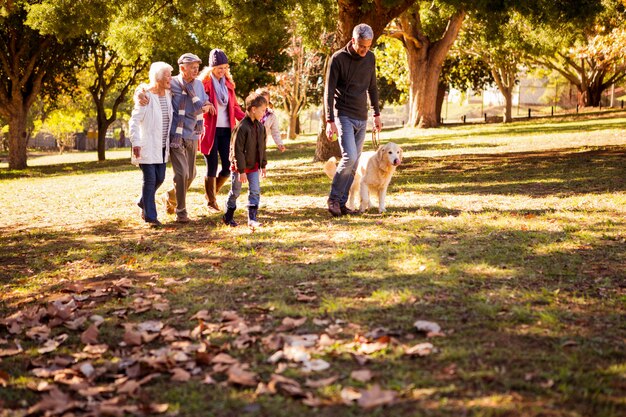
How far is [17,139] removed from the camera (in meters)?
26.9

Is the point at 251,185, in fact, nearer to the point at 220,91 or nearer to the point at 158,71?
the point at 220,91

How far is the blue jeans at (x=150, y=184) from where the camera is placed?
8.69 m

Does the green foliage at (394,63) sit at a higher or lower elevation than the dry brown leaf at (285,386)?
higher

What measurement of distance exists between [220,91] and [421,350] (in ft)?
19.9

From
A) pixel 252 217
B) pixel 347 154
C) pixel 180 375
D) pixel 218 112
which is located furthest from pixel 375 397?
pixel 218 112

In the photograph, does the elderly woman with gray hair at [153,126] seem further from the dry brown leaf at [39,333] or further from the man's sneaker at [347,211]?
the dry brown leaf at [39,333]

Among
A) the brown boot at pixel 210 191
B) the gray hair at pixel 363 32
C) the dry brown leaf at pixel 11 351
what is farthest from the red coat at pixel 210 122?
the dry brown leaf at pixel 11 351

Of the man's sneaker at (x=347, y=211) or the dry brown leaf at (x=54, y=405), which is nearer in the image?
the dry brown leaf at (x=54, y=405)

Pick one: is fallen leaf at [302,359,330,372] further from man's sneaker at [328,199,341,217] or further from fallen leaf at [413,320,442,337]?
man's sneaker at [328,199,341,217]

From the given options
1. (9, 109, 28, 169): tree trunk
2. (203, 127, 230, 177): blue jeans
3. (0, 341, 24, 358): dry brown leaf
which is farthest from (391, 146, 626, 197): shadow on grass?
(9, 109, 28, 169): tree trunk

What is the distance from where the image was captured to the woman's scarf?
9047 millimetres

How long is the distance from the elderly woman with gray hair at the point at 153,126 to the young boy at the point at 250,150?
3.83 ft

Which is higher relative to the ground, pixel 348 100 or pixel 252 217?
pixel 348 100

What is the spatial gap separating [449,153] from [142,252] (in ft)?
43.5
